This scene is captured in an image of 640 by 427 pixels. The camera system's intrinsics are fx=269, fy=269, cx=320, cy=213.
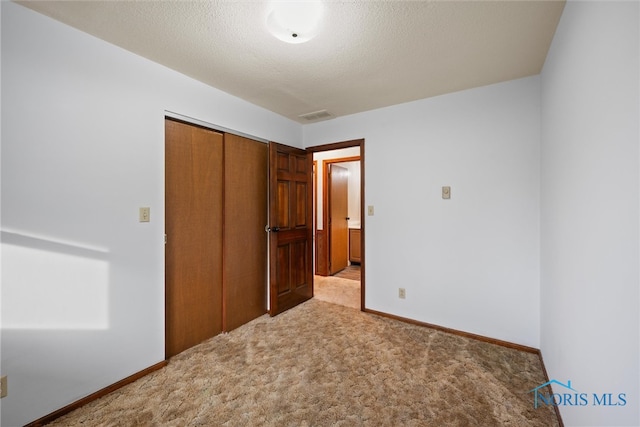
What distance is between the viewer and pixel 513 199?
7.98ft

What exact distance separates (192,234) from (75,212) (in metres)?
0.88

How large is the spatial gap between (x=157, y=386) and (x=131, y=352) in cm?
32

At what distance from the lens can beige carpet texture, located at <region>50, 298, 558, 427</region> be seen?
1.63 m

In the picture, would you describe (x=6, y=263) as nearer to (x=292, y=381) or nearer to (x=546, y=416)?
(x=292, y=381)

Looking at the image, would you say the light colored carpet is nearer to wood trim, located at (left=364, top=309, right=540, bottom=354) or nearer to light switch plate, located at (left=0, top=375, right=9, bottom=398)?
wood trim, located at (left=364, top=309, right=540, bottom=354)

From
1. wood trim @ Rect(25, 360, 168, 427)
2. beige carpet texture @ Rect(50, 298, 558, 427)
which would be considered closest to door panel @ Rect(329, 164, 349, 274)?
beige carpet texture @ Rect(50, 298, 558, 427)

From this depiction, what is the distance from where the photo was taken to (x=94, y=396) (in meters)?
1.79

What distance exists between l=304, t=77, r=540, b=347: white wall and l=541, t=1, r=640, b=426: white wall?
2.14ft

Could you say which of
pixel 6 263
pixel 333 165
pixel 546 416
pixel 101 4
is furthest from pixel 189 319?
pixel 333 165

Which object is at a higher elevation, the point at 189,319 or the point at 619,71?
the point at 619,71

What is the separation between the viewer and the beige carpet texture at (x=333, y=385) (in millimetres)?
1629

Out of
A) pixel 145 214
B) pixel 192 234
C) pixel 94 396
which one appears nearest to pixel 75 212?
pixel 145 214

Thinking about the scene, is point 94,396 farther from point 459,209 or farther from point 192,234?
point 459,209

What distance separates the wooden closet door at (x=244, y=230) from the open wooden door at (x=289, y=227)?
0.16m
